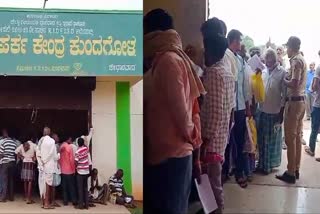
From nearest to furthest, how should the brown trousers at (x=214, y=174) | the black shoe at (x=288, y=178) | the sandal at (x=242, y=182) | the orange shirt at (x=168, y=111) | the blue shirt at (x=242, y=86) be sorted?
1. the orange shirt at (x=168, y=111)
2. the brown trousers at (x=214, y=174)
3. the blue shirt at (x=242, y=86)
4. the sandal at (x=242, y=182)
5. the black shoe at (x=288, y=178)

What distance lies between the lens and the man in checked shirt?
3.81 metres

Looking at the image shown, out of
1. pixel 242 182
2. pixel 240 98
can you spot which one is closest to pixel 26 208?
pixel 240 98

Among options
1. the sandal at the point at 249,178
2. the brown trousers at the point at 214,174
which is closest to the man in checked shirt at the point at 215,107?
the brown trousers at the point at 214,174

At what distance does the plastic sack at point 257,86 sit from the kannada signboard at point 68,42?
304 centimetres

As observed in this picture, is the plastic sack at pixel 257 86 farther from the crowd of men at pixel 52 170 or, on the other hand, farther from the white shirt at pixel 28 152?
the white shirt at pixel 28 152

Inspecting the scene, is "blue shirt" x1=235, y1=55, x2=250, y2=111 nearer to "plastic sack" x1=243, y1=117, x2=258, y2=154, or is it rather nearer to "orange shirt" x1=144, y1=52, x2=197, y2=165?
"plastic sack" x1=243, y1=117, x2=258, y2=154

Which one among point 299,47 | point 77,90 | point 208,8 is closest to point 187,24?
point 208,8

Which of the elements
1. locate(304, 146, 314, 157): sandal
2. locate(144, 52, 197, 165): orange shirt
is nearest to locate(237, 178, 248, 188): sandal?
locate(304, 146, 314, 157): sandal

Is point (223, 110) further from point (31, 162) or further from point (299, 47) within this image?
point (299, 47)

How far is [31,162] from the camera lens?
9.32ft

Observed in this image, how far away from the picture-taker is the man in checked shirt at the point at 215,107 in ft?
12.5

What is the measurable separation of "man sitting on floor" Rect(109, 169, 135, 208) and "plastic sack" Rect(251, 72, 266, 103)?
2.99 metres

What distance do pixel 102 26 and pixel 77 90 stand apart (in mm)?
379

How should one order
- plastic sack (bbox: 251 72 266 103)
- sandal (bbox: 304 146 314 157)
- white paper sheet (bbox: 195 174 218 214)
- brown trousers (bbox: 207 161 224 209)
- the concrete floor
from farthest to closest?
1. sandal (bbox: 304 146 314 157)
2. plastic sack (bbox: 251 72 266 103)
3. the concrete floor
4. brown trousers (bbox: 207 161 224 209)
5. white paper sheet (bbox: 195 174 218 214)
